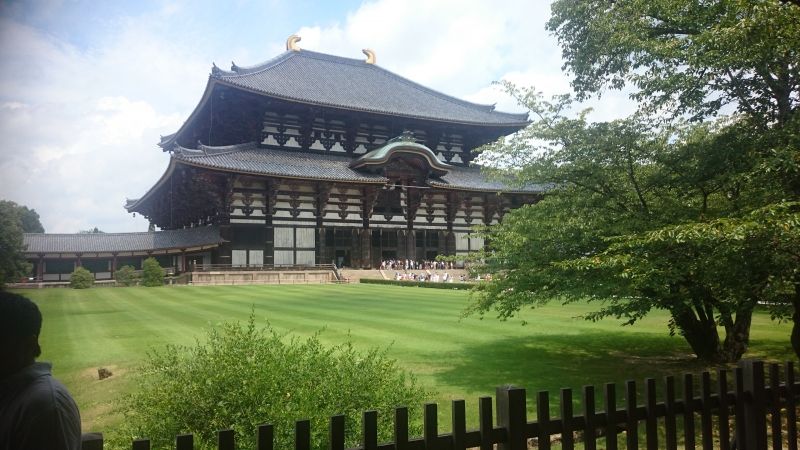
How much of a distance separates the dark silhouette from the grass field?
3.26 m

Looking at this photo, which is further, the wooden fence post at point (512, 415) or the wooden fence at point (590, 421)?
the wooden fence post at point (512, 415)

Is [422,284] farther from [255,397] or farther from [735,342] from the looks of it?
[255,397]

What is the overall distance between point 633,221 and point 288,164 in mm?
30193

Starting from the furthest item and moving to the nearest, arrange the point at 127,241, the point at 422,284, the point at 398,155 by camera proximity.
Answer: the point at 398,155, the point at 127,241, the point at 422,284

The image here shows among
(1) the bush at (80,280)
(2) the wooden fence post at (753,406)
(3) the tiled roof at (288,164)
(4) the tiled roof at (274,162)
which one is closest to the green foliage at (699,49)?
(2) the wooden fence post at (753,406)

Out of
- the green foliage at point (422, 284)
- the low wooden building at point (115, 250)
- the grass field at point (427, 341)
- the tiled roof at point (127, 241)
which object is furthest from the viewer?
the tiled roof at point (127, 241)

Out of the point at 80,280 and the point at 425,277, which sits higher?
the point at 80,280

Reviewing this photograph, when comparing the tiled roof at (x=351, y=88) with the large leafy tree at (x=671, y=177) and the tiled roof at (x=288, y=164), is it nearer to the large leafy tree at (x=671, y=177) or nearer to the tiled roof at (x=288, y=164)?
the tiled roof at (x=288, y=164)

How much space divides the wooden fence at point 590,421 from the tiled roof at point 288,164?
25.5m

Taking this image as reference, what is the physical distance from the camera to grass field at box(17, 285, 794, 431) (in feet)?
24.3

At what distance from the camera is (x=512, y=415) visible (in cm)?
288

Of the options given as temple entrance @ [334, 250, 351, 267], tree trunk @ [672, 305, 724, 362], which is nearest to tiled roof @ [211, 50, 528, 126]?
temple entrance @ [334, 250, 351, 267]

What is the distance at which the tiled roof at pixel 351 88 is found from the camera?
37.2 metres

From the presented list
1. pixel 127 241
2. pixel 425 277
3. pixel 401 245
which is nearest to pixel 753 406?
pixel 425 277
